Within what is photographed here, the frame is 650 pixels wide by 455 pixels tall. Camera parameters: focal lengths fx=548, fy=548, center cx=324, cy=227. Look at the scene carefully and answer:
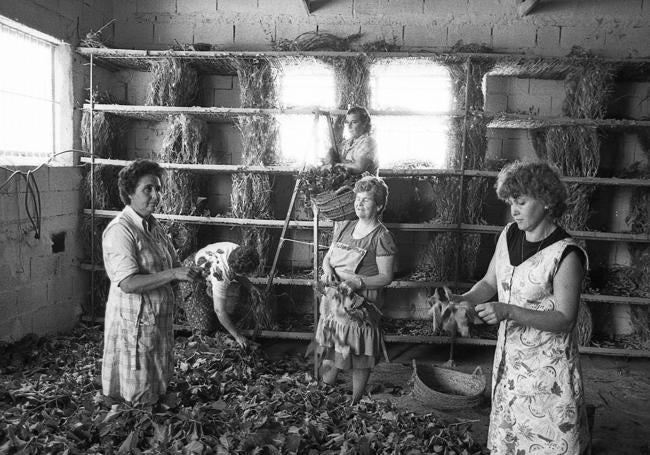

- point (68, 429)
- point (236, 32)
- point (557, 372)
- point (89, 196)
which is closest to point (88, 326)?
point (89, 196)

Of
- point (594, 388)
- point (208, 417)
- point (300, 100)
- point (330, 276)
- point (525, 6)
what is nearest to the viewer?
point (208, 417)

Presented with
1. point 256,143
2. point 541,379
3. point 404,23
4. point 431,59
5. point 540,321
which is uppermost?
point 404,23

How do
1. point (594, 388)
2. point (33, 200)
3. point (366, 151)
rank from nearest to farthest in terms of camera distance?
point (366, 151) < point (594, 388) < point (33, 200)

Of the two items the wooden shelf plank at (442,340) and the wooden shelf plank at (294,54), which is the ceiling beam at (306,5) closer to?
the wooden shelf plank at (294,54)

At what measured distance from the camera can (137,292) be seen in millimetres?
2912

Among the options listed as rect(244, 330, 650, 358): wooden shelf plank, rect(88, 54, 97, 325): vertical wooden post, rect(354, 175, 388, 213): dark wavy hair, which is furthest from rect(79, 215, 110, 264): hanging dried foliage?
rect(354, 175, 388, 213): dark wavy hair

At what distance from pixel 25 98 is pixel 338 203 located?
320cm

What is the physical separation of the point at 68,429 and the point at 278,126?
3415 millimetres

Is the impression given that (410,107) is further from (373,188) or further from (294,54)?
(373,188)

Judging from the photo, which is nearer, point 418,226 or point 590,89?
point 590,89

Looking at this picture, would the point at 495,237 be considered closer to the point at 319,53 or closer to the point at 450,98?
the point at 450,98

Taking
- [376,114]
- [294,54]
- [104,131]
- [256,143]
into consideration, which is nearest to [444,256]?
[376,114]

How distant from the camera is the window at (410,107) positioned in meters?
5.77

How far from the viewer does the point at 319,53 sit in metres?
5.21
